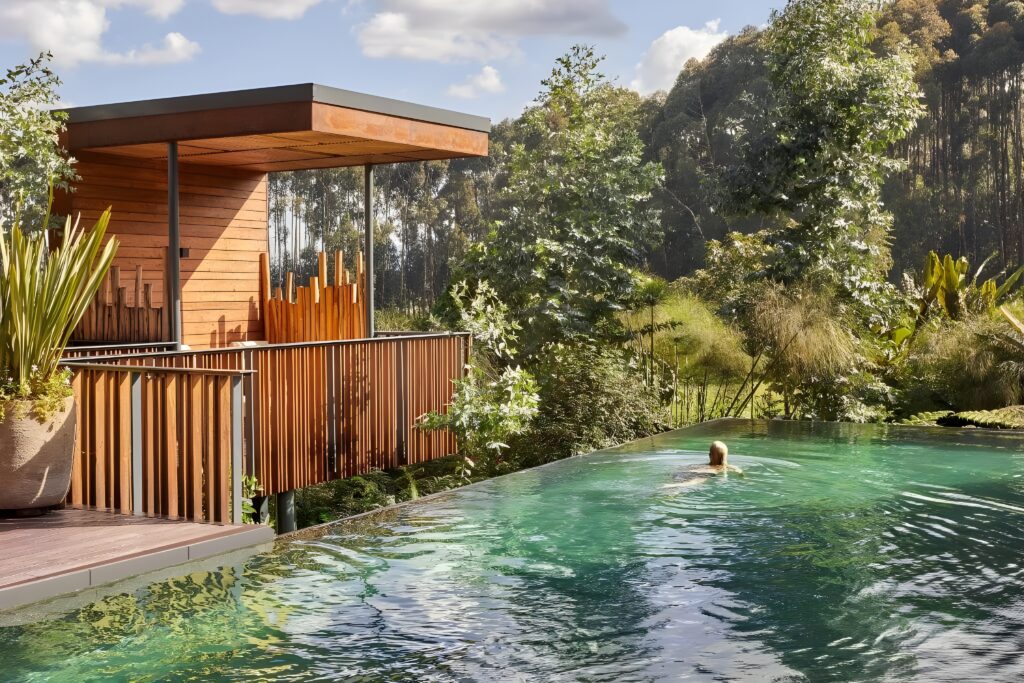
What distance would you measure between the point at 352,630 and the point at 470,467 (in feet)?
21.7

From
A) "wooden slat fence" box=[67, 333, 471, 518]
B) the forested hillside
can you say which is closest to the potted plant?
"wooden slat fence" box=[67, 333, 471, 518]

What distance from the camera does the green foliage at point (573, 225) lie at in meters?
15.8

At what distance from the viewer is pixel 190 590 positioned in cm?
563

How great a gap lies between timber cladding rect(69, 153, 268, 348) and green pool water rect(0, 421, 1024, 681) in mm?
4761

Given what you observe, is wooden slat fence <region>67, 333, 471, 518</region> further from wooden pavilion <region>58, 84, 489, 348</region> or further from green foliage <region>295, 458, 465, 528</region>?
wooden pavilion <region>58, 84, 489, 348</region>

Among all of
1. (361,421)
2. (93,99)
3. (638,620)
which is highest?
(93,99)

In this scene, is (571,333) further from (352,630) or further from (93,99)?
(93,99)

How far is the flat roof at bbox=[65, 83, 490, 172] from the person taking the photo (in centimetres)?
904

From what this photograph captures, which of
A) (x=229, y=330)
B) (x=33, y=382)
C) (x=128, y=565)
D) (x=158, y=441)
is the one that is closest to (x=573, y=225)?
(x=229, y=330)

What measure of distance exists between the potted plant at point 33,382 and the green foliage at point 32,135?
10.5 feet

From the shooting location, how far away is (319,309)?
12.2 meters

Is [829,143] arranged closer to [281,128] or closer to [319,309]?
[319,309]

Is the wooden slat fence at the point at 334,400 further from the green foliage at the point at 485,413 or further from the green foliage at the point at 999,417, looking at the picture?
the green foliage at the point at 999,417

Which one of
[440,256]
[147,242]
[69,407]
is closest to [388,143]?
[147,242]
